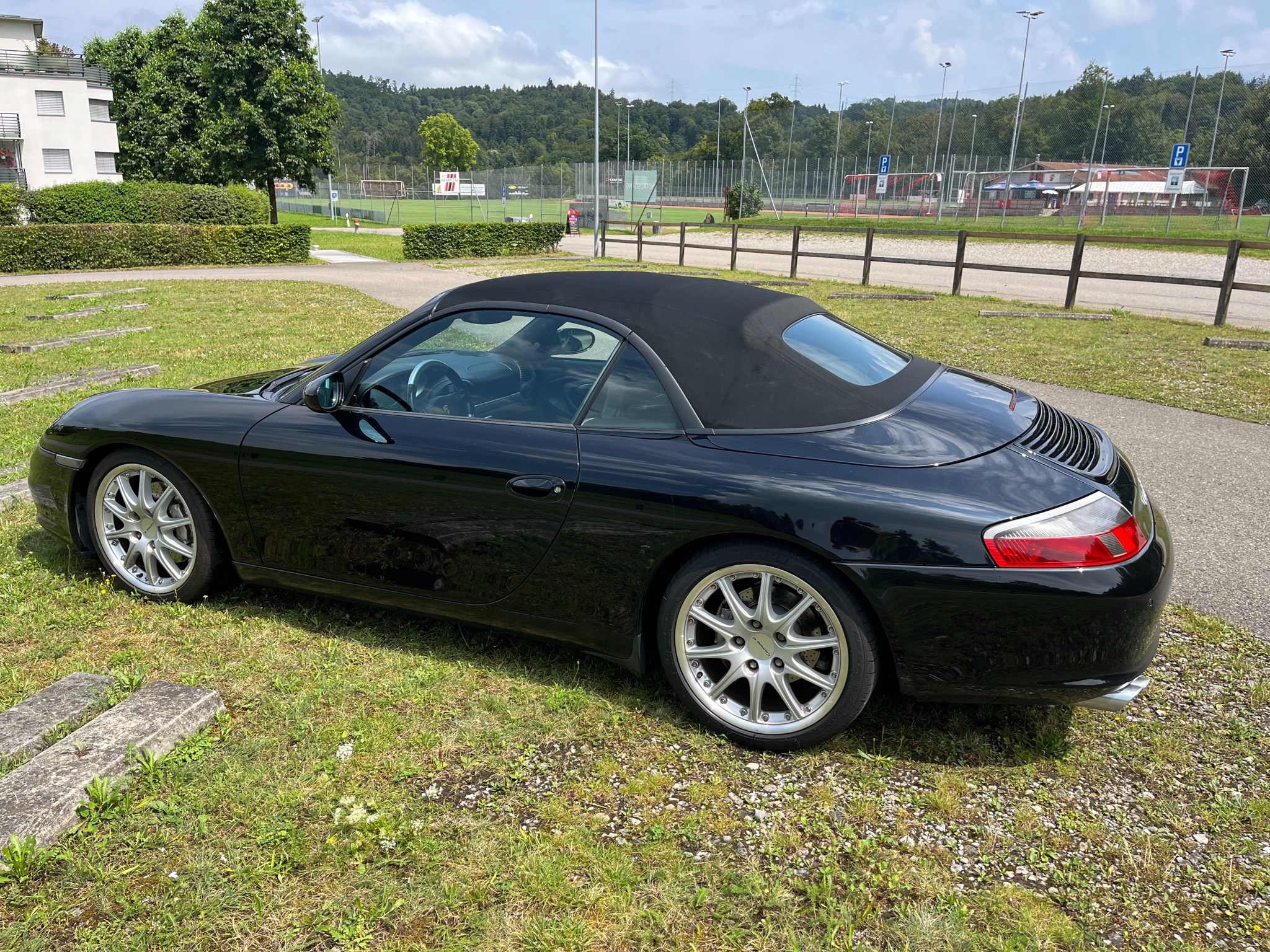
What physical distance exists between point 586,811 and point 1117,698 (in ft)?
5.16

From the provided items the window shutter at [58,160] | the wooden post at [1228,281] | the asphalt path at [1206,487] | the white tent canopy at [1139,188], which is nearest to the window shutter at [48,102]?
the window shutter at [58,160]

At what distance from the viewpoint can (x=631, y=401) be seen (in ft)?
10.1

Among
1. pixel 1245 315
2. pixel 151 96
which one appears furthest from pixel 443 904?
pixel 151 96

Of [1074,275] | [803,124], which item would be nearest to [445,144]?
[803,124]

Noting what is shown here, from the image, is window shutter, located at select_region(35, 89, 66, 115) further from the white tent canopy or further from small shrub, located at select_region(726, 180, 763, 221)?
the white tent canopy

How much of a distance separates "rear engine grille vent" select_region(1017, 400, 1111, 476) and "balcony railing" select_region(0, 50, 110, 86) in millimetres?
64748

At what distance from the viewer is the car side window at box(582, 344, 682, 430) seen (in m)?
3.03

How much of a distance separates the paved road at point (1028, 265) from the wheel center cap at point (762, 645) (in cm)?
1324

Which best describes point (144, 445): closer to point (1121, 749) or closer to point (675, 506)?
point (675, 506)

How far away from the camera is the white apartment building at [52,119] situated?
53.2 metres

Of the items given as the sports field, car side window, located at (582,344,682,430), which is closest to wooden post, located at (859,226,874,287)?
car side window, located at (582,344,682,430)

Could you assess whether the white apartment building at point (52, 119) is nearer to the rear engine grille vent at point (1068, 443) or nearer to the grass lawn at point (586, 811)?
the grass lawn at point (586, 811)

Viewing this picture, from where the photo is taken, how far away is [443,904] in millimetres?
2293

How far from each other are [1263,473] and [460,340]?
551 centimetres
